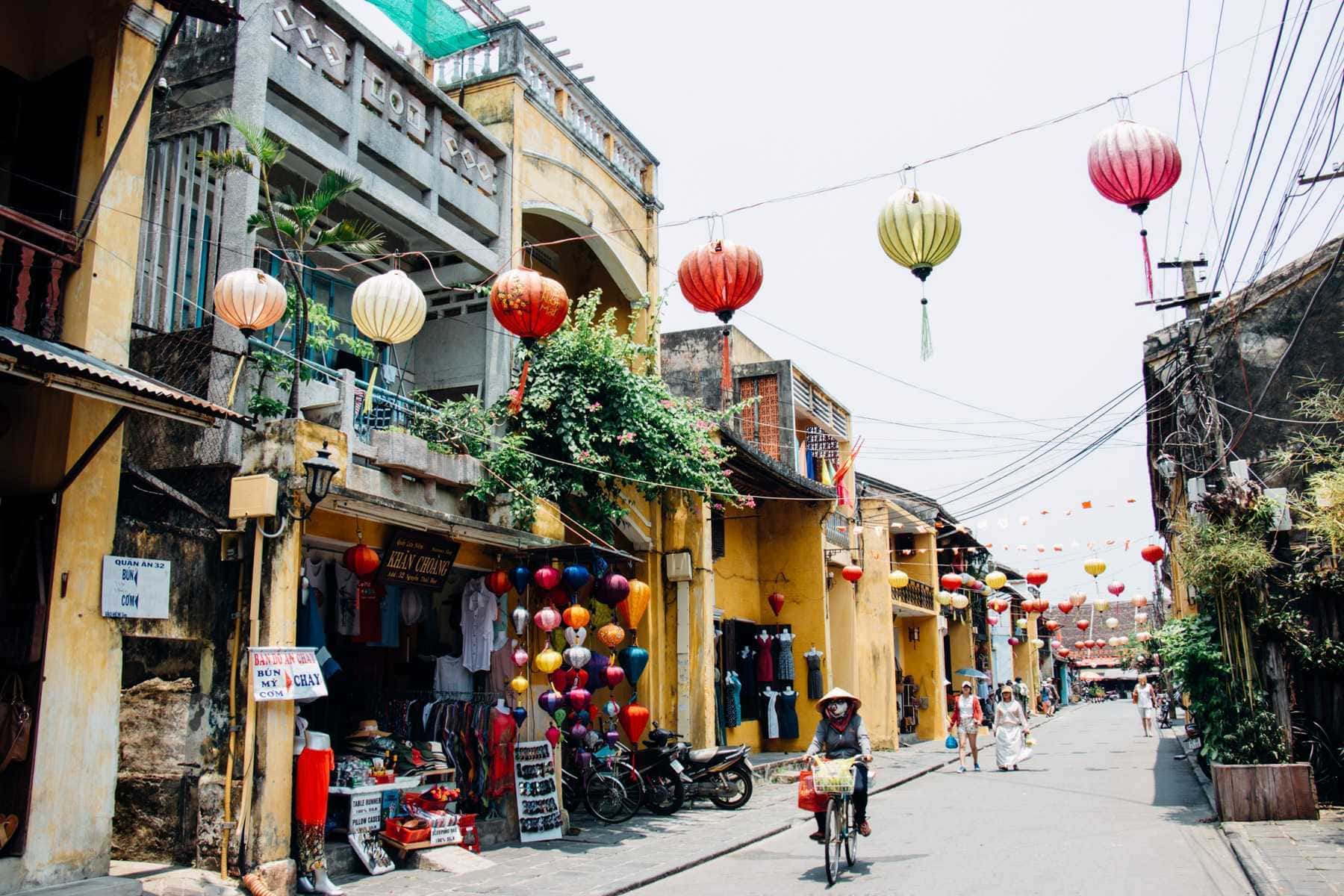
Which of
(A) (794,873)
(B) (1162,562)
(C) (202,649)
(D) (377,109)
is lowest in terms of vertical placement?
(A) (794,873)

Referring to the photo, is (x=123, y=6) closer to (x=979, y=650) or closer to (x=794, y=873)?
(x=794, y=873)

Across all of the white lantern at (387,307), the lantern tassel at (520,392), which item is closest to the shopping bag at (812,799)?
the lantern tassel at (520,392)

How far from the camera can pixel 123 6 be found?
853cm

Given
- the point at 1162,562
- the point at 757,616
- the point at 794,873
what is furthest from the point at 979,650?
the point at 794,873

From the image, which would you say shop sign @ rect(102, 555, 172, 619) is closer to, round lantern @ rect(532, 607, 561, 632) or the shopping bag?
round lantern @ rect(532, 607, 561, 632)

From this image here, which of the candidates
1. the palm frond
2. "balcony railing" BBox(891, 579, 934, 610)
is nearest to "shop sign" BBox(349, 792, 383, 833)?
the palm frond

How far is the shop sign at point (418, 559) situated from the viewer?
10828mm

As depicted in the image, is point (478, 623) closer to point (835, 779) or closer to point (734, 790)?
point (835, 779)

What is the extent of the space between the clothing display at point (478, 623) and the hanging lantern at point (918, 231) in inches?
250

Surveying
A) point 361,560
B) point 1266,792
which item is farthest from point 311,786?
point 1266,792

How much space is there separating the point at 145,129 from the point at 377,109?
3.56m

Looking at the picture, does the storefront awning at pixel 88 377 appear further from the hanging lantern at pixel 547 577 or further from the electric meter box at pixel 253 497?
the hanging lantern at pixel 547 577

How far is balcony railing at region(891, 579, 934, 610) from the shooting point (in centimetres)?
2997

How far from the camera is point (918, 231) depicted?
8.16 meters
